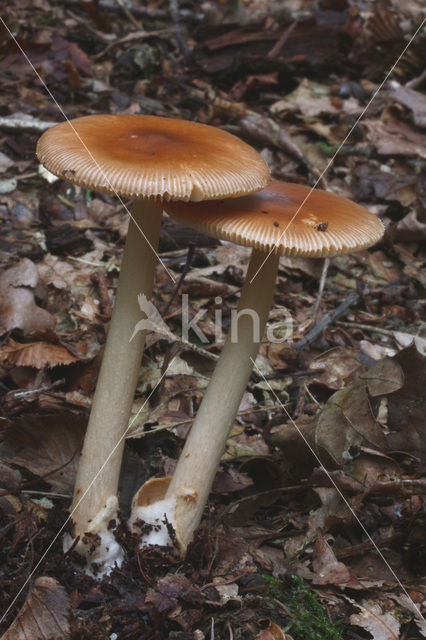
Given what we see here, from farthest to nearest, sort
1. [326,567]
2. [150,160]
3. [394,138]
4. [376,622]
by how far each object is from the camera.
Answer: [394,138], [326,567], [376,622], [150,160]

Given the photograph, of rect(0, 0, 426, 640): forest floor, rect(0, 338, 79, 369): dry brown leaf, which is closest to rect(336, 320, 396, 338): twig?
rect(0, 0, 426, 640): forest floor

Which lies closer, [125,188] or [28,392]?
[125,188]

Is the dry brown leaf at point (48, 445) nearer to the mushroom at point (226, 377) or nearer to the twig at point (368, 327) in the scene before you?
the mushroom at point (226, 377)

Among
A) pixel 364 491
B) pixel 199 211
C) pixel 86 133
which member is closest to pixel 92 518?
pixel 364 491

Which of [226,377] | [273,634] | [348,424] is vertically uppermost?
[226,377]

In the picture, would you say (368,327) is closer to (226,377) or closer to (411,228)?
(411,228)

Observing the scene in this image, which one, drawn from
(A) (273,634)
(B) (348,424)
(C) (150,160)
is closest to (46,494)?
(A) (273,634)

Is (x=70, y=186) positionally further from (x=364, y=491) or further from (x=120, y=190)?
(x=364, y=491)
